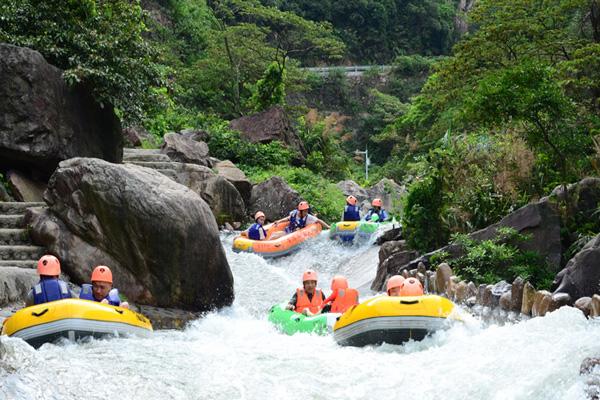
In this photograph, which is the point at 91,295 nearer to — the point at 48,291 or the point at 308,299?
the point at 48,291

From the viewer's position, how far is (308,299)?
33.1ft

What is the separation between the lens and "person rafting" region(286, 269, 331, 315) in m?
9.96

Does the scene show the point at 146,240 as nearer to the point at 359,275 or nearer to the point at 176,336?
the point at 176,336

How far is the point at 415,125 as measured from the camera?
3219cm

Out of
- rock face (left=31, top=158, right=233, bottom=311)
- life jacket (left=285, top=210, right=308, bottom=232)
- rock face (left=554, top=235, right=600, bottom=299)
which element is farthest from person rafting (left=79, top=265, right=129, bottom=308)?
life jacket (left=285, top=210, right=308, bottom=232)

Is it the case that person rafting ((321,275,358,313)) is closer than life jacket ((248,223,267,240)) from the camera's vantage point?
Yes

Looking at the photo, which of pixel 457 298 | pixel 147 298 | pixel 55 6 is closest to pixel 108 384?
pixel 147 298

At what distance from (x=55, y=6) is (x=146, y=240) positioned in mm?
6757

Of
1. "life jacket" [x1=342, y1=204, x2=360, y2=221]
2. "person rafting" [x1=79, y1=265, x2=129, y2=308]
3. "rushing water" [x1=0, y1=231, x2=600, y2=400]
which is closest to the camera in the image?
"rushing water" [x1=0, y1=231, x2=600, y2=400]

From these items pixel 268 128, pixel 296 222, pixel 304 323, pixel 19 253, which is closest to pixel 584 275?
pixel 304 323

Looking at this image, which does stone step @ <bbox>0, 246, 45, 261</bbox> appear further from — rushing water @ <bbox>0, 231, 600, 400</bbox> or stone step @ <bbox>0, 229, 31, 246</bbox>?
rushing water @ <bbox>0, 231, 600, 400</bbox>

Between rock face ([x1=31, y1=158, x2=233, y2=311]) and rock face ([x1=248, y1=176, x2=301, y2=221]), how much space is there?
9708 mm

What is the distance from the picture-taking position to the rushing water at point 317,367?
5.45 metres

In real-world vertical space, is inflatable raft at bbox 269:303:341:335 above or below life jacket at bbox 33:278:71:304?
below
